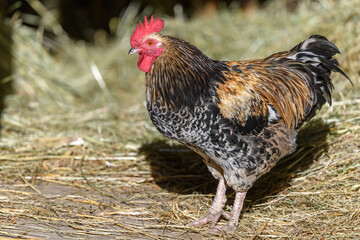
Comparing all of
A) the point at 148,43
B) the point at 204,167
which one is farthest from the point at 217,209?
the point at 148,43

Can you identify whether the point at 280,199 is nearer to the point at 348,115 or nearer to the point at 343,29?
the point at 348,115

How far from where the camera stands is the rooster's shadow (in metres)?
3.97

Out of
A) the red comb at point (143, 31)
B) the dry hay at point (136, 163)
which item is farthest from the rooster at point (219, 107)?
the dry hay at point (136, 163)

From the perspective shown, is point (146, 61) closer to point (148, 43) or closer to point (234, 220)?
point (148, 43)

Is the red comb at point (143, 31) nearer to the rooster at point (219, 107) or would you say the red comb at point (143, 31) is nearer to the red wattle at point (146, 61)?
the rooster at point (219, 107)

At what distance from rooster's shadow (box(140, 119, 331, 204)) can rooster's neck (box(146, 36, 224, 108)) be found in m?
1.15

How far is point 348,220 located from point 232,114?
118 cm

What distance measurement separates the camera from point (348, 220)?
3.29 meters

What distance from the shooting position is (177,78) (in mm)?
3105

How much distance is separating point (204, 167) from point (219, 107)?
1.38 m

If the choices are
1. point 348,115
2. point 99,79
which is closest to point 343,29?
point 348,115

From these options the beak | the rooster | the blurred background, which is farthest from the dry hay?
the blurred background

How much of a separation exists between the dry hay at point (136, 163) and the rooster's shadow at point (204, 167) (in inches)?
0.4

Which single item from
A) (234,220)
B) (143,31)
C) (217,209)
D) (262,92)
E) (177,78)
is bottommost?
(234,220)
